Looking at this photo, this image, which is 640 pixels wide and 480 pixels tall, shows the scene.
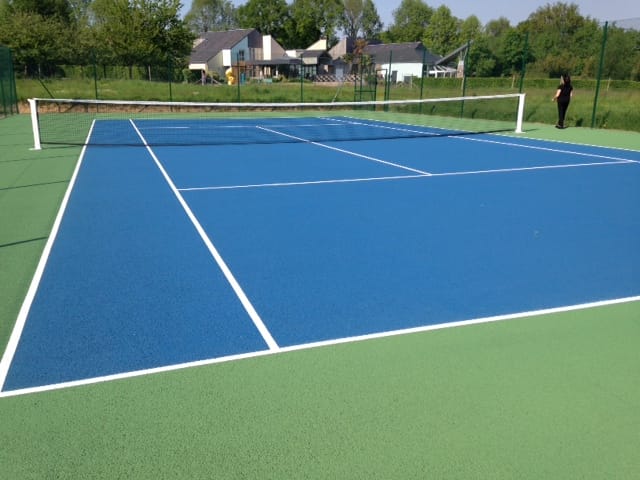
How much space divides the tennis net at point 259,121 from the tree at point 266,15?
2949 inches

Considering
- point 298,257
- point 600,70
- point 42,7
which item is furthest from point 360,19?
point 298,257

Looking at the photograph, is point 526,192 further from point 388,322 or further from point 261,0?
point 261,0

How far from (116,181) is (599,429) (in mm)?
10002

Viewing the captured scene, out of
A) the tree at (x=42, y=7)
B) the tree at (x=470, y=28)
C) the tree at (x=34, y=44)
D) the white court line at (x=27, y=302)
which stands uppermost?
the tree at (x=470, y=28)

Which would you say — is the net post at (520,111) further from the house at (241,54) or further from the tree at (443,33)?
the tree at (443,33)

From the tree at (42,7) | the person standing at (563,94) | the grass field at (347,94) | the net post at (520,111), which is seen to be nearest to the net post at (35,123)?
the net post at (520,111)

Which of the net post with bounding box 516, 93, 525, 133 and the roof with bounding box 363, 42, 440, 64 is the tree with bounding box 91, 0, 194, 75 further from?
the roof with bounding box 363, 42, 440, 64

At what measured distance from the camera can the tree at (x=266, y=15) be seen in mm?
102312

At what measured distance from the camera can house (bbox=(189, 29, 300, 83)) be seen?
262 ft

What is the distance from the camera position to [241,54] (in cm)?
8200

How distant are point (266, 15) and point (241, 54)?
24.0 m

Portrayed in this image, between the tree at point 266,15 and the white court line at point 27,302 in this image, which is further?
the tree at point 266,15

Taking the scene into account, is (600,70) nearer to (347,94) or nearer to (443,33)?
(347,94)

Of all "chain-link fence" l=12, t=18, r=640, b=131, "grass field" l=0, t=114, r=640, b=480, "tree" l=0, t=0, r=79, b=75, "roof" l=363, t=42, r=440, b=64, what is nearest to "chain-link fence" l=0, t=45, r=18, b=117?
"chain-link fence" l=12, t=18, r=640, b=131
